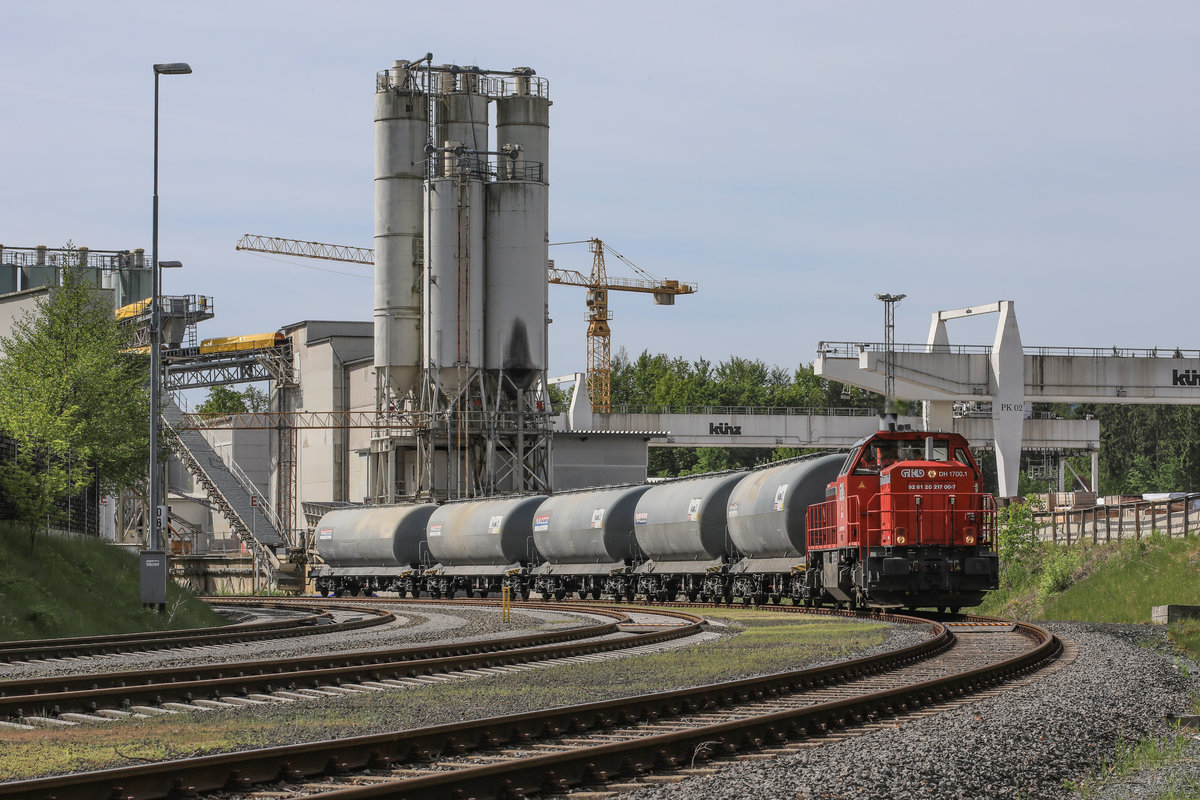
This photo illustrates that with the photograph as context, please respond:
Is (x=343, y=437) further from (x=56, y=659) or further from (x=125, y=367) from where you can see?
(x=56, y=659)

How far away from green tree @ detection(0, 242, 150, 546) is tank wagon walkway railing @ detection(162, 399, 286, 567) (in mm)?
26716

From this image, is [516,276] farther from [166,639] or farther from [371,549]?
[166,639]

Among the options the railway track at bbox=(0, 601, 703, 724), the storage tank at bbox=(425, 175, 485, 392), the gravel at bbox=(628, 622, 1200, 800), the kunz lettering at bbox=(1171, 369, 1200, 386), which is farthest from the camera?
the storage tank at bbox=(425, 175, 485, 392)

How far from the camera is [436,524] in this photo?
4894 centimetres

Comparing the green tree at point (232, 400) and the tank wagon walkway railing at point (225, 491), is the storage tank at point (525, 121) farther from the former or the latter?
the green tree at point (232, 400)

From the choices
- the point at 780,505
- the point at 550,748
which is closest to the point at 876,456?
the point at 780,505

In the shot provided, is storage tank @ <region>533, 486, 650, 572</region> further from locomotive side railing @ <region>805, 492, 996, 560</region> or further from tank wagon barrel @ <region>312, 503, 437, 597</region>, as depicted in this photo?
locomotive side railing @ <region>805, 492, 996, 560</region>

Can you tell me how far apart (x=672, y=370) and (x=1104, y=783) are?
13725 cm

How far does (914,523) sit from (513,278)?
4159 cm

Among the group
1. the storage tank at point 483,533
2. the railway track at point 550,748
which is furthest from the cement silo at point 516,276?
the railway track at point 550,748

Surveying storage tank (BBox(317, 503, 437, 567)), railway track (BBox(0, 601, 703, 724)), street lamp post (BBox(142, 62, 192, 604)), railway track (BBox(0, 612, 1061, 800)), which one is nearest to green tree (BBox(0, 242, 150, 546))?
street lamp post (BBox(142, 62, 192, 604))

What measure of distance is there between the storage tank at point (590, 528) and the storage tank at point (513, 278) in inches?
864

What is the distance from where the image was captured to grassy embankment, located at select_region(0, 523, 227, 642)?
26.2 m

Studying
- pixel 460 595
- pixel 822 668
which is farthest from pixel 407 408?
pixel 822 668
